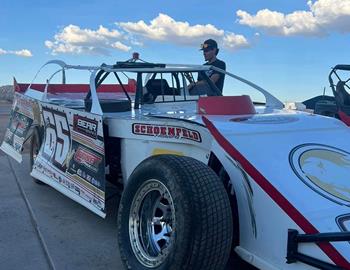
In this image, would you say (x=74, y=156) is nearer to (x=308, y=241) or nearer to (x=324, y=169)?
(x=324, y=169)

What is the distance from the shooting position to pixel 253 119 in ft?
13.0

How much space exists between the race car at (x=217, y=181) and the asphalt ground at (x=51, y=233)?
0.30 m

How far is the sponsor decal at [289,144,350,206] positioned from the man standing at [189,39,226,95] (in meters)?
2.48

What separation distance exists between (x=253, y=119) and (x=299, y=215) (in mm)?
1311

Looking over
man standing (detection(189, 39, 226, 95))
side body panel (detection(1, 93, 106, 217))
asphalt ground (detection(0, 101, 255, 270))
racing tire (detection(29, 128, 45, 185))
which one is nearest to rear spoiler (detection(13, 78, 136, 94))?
side body panel (detection(1, 93, 106, 217))

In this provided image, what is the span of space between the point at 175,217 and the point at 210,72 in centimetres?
349

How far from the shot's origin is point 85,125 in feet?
15.1

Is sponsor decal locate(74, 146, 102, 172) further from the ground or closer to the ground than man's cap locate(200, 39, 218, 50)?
closer to the ground

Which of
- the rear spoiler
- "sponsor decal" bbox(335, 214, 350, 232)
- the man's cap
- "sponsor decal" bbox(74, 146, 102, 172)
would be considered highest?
the man's cap

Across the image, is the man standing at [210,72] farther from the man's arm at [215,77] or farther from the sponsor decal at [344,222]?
the sponsor decal at [344,222]

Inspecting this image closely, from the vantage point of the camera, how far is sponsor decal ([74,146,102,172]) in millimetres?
4422

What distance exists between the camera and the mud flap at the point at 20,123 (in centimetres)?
642

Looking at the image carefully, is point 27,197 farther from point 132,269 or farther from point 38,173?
point 132,269

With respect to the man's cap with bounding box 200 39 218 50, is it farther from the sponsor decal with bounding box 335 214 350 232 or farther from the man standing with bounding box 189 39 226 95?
the sponsor decal with bounding box 335 214 350 232
